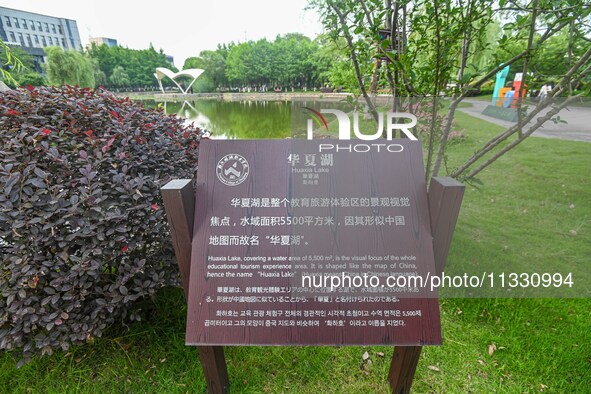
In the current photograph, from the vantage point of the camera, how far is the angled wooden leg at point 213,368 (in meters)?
1.45

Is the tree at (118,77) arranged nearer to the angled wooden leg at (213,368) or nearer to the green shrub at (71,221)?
the green shrub at (71,221)

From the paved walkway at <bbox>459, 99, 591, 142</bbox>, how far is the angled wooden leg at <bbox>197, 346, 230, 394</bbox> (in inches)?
94.3

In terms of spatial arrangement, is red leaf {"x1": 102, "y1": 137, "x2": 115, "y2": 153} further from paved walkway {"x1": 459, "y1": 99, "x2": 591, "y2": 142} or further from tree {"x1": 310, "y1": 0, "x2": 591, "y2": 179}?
paved walkway {"x1": 459, "y1": 99, "x2": 591, "y2": 142}

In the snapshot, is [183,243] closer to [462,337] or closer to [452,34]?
[462,337]

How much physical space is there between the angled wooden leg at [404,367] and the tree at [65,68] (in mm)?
27220

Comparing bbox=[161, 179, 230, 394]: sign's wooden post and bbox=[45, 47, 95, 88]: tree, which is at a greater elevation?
bbox=[45, 47, 95, 88]: tree

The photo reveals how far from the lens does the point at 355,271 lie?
47.9 inches

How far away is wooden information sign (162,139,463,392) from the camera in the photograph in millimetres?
1203

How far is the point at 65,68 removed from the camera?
21984mm

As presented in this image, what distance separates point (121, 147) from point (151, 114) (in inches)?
24.3

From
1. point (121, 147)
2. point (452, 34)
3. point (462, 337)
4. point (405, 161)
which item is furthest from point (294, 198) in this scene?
point (452, 34)

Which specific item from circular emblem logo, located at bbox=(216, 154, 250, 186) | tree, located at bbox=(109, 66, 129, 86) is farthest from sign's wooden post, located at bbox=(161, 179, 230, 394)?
tree, located at bbox=(109, 66, 129, 86)

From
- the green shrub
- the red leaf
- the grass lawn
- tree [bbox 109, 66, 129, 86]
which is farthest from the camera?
tree [bbox 109, 66, 129, 86]

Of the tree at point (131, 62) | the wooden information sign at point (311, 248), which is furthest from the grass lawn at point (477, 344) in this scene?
the tree at point (131, 62)
